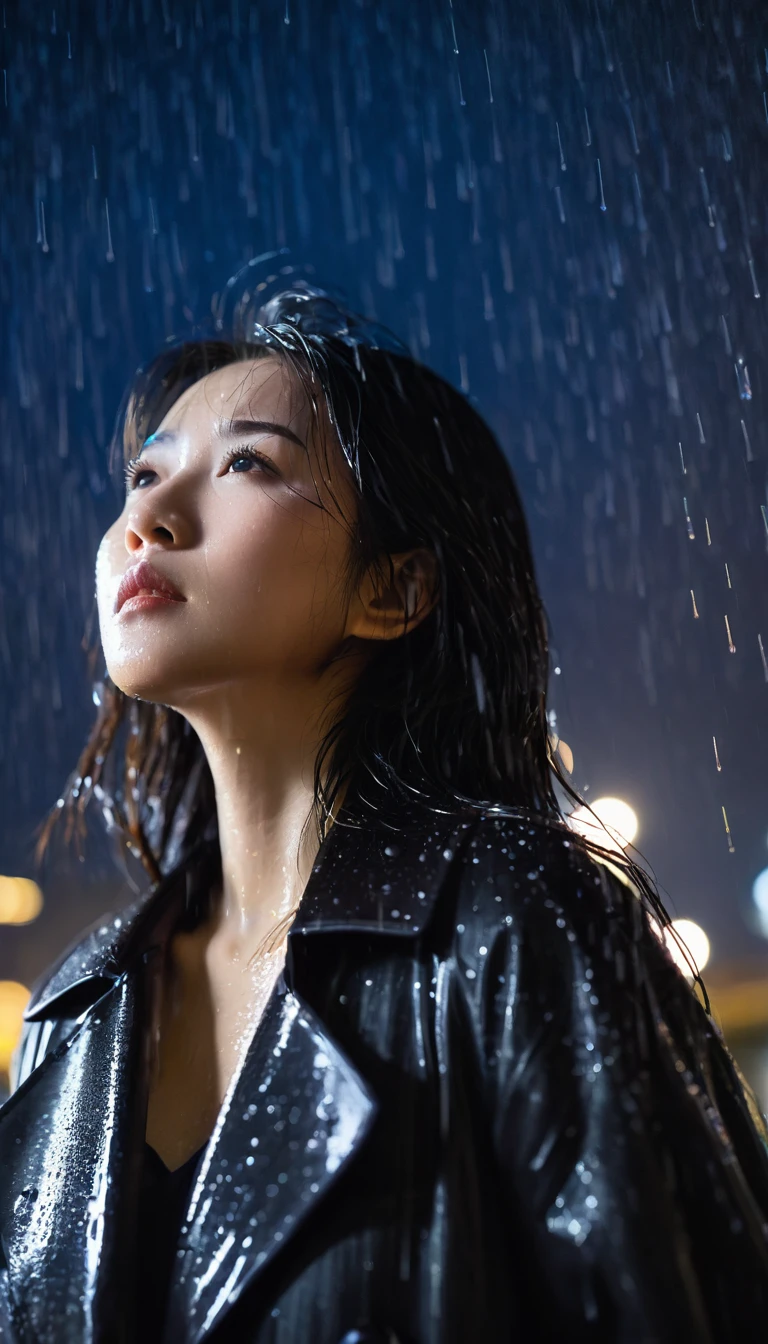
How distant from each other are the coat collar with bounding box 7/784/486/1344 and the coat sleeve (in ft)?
0.37

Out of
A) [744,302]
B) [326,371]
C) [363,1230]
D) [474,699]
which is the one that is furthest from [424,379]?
Result: [744,302]

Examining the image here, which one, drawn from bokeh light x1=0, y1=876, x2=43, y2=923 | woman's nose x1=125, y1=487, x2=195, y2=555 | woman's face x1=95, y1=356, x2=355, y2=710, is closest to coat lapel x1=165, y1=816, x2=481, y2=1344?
woman's face x1=95, y1=356, x2=355, y2=710

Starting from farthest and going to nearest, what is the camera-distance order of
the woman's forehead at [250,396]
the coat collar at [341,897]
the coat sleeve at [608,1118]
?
1. the woman's forehead at [250,396]
2. the coat collar at [341,897]
3. the coat sleeve at [608,1118]

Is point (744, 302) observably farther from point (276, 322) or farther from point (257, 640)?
point (257, 640)

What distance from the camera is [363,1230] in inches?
29.8

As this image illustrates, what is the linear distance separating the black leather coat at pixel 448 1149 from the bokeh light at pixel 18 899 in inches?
94.6

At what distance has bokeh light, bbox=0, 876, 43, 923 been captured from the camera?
3222mm

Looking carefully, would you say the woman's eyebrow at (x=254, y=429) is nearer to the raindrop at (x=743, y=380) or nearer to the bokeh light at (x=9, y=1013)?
the raindrop at (x=743, y=380)

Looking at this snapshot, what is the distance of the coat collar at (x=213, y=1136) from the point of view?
0.79 m

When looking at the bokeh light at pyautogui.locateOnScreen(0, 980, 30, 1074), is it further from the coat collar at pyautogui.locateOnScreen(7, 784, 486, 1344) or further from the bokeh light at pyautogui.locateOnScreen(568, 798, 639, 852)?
the bokeh light at pyautogui.locateOnScreen(568, 798, 639, 852)

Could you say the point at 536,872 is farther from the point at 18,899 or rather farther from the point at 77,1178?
the point at 18,899

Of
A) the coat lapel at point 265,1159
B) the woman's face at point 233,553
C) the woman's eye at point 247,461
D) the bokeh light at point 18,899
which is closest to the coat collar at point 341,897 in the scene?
the coat lapel at point 265,1159

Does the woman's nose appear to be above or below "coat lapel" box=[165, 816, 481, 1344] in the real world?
above

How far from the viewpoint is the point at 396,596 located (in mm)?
1256
